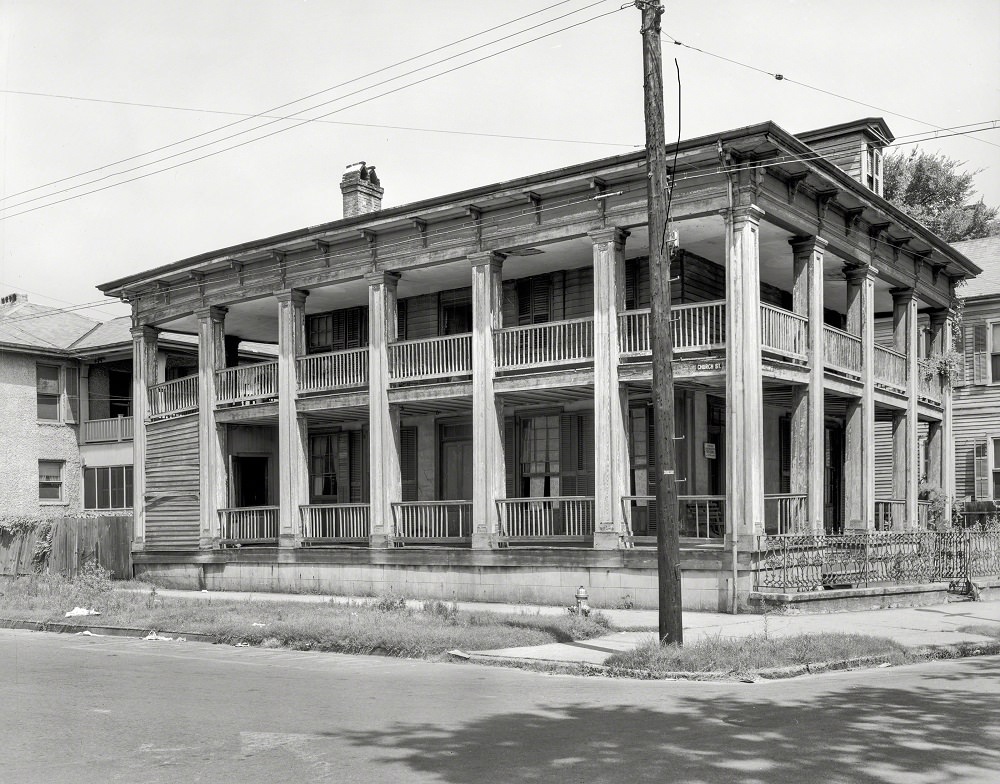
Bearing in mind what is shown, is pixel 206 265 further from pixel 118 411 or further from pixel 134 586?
pixel 118 411

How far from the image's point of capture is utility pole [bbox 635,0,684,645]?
13383 millimetres

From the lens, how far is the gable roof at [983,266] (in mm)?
31625

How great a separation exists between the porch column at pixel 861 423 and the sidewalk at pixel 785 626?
2931mm

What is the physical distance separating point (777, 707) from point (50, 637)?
41.1 feet

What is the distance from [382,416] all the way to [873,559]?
404 inches

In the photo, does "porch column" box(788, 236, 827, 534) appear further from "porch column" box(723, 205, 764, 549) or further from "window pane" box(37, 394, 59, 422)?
"window pane" box(37, 394, 59, 422)

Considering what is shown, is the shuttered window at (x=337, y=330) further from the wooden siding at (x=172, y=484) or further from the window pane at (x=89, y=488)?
the window pane at (x=89, y=488)

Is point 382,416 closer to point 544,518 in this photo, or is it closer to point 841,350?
point 544,518

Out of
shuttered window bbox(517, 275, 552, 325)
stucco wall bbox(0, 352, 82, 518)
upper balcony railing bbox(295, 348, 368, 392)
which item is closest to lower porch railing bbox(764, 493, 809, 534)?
shuttered window bbox(517, 275, 552, 325)

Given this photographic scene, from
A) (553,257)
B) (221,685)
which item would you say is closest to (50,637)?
(221,685)

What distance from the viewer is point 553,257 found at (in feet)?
75.3

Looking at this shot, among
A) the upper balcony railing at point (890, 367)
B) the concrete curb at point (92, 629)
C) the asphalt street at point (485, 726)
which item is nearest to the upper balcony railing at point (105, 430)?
the concrete curb at point (92, 629)

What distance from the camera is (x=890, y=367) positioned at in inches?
982

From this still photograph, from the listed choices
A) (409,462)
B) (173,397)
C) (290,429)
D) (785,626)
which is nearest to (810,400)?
(785,626)
